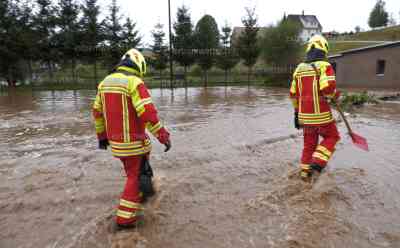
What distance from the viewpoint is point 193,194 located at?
356 centimetres

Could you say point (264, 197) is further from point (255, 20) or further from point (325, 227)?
point (255, 20)

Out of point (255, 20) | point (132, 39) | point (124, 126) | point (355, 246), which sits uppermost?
point (255, 20)

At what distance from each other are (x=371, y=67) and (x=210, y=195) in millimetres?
24013

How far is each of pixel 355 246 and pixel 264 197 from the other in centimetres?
112

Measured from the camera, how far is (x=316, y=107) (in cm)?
374

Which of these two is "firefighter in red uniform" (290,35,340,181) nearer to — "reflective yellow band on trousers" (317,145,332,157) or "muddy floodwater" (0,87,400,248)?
"reflective yellow band on trousers" (317,145,332,157)

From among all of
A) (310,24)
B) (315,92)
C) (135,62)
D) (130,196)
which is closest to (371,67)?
(315,92)

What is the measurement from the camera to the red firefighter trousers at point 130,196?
273 cm

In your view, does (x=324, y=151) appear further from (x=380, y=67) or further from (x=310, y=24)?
(x=310, y=24)

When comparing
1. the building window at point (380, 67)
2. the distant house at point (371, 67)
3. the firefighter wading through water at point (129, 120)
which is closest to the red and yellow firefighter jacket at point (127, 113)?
the firefighter wading through water at point (129, 120)

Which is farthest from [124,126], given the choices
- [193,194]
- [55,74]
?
[55,74]

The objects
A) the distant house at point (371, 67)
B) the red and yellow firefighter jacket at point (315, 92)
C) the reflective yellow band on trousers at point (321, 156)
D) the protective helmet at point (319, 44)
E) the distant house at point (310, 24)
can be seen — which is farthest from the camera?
the distant house at point (310, 24)

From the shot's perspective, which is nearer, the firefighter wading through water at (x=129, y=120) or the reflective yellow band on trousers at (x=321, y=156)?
the firefighter wading through water at (x=129, y=120)

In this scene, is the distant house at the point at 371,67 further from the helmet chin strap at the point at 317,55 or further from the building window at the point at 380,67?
the helmet chin strap at the point at 317,55
